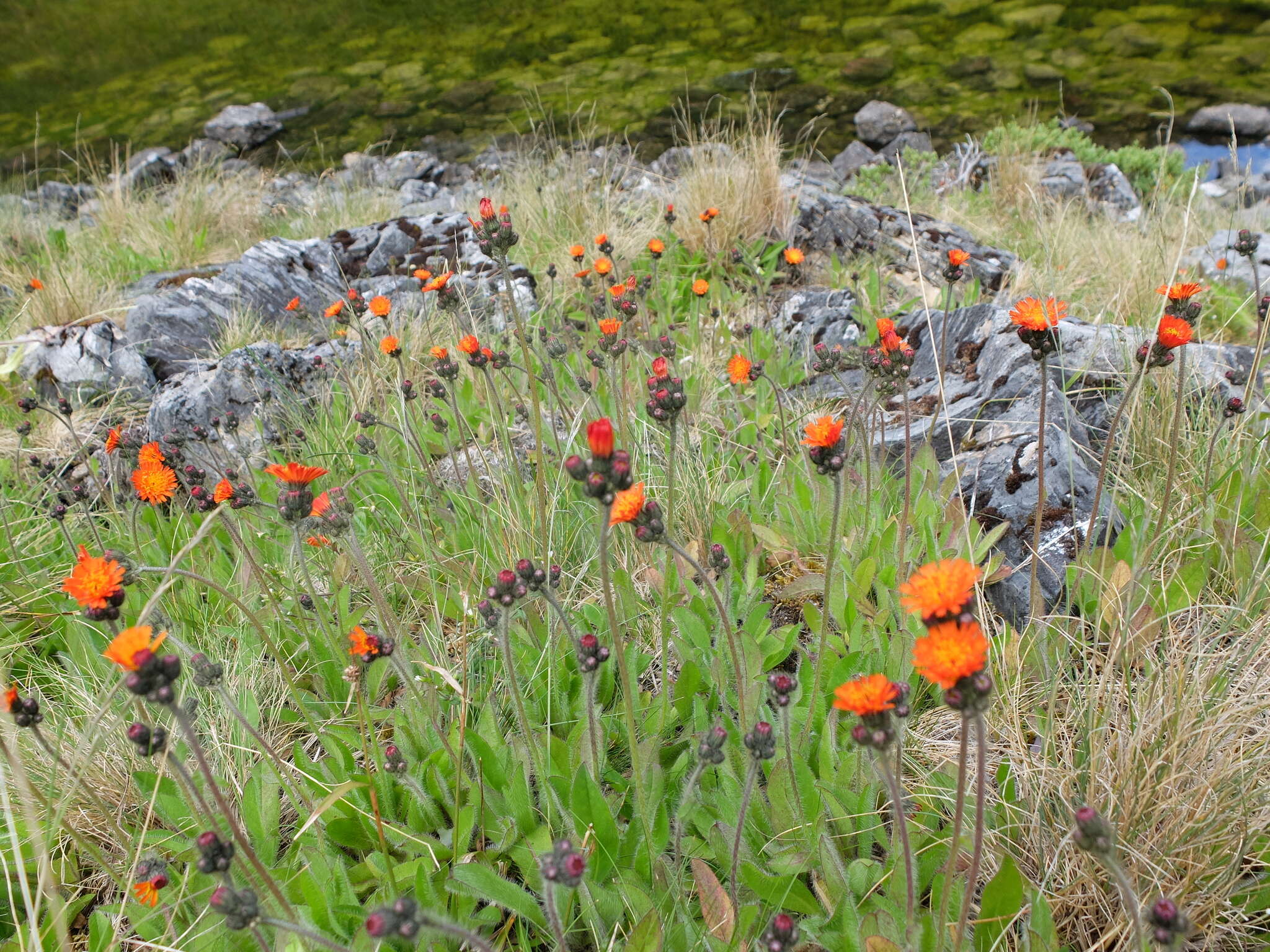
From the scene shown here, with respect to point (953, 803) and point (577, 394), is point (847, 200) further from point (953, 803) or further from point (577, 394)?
point (953, 803)

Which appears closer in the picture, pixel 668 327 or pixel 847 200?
pixel 668 327

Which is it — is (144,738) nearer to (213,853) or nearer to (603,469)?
(213,853)

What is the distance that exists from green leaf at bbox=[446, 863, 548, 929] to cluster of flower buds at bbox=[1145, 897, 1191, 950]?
1156mm

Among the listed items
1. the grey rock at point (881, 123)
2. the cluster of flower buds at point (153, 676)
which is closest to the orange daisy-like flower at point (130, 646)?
the cluster of flower buds at point (153, 676)

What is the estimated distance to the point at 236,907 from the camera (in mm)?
1264

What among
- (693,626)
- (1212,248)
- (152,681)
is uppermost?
(152,681)

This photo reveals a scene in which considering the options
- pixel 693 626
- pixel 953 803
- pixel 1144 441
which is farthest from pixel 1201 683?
pixel 1144 441

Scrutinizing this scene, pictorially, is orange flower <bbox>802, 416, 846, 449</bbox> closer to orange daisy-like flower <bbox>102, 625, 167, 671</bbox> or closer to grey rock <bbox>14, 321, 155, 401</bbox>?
orange daisy-like flower <bbox>102, 625, 167, 671</bbox>

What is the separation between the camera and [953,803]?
178 centimetres

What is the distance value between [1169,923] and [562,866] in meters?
0.84

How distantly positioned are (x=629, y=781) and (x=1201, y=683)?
4.26 ft

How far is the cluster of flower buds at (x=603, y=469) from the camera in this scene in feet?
4.49

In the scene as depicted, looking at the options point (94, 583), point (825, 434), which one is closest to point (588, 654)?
point (825, 434)

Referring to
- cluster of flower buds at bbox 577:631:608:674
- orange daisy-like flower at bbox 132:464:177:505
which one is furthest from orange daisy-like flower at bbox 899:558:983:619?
orange daisy-like flower at bbox 132:464:177:505
